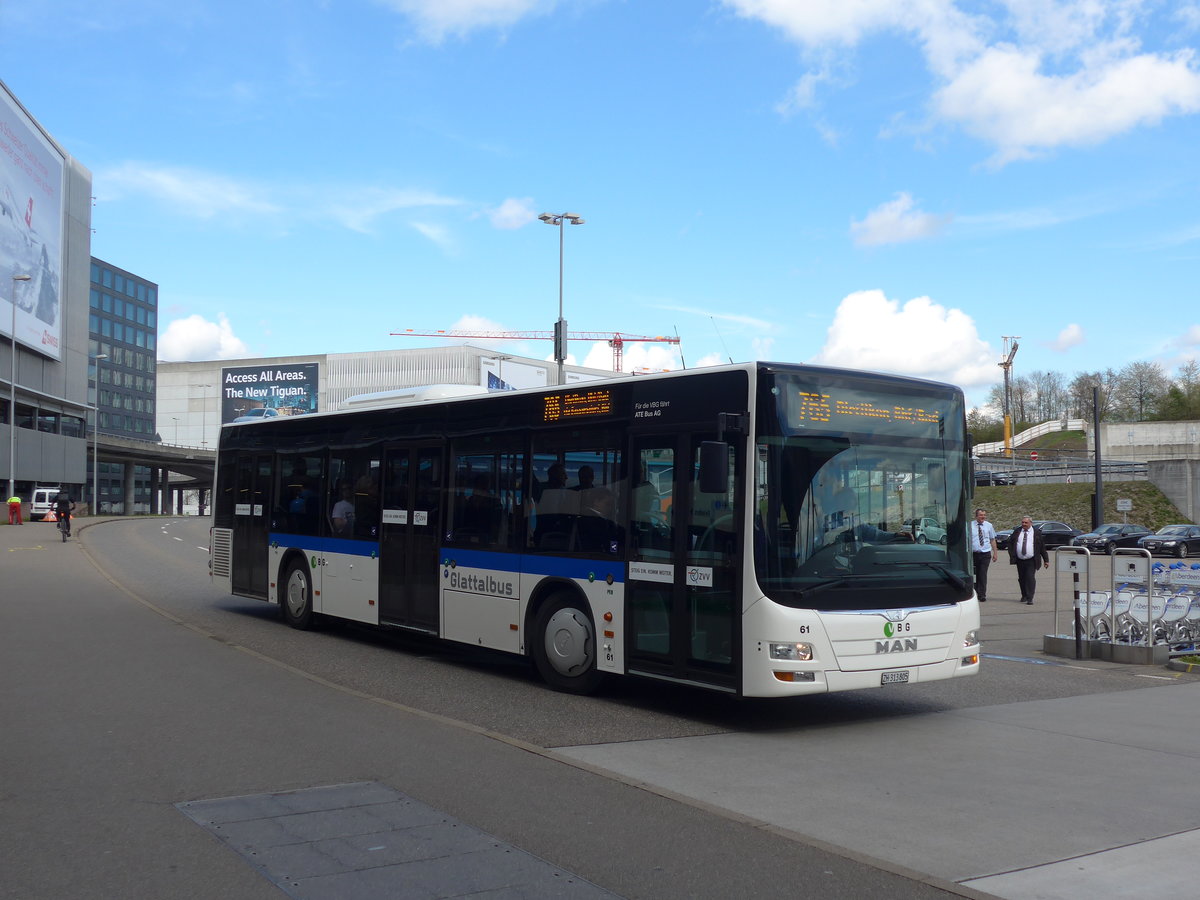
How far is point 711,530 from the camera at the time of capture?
8938 mm

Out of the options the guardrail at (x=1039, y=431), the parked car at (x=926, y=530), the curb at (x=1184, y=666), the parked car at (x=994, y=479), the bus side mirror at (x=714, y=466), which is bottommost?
the curb at (x=1184, y=666)

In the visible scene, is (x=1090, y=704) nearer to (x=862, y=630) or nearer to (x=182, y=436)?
(x=862, y=630)

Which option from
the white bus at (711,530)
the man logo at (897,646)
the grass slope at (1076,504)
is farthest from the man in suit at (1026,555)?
the grass slope at (1076,504)

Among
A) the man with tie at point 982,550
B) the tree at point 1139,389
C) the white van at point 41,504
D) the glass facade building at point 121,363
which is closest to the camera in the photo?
the man with tie at point 982,550

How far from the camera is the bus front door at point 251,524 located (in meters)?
16.0

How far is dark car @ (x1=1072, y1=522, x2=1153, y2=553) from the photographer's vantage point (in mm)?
50312

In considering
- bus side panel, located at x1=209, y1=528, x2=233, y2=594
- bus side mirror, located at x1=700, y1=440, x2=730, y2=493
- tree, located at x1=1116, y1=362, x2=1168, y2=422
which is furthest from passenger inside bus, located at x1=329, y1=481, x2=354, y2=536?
tree, located at x1=1116, y1=362, x2=1168, y2=422

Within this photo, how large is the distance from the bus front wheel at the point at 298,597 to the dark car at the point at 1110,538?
41.5m

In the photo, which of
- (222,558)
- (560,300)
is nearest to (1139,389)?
(560,300)

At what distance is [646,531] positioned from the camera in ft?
31.2

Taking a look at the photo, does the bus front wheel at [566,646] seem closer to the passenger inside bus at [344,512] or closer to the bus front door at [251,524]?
the passenger inside bus at [344,512]

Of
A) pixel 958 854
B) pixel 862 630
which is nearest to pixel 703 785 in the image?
pixel 958 854

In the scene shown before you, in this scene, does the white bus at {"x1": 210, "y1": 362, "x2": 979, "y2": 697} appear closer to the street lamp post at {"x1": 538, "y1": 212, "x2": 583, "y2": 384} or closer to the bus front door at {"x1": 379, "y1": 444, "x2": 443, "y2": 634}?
the bus front door at {"x1": 379, "y1": 444, "x2": 443, "y2": 634}

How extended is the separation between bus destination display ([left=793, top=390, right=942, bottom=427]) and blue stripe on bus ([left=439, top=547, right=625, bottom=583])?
6.81 ft
